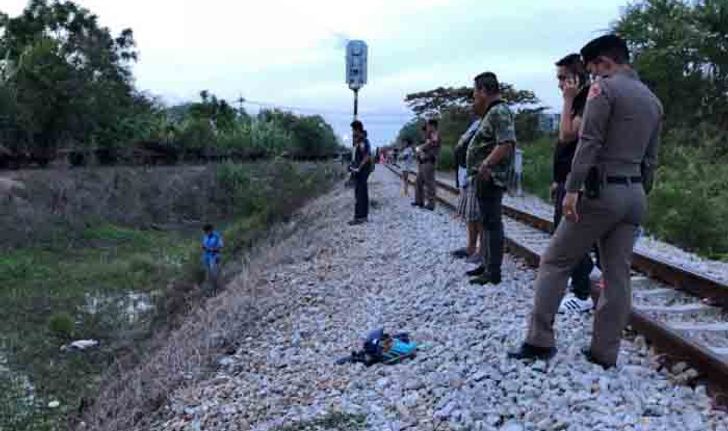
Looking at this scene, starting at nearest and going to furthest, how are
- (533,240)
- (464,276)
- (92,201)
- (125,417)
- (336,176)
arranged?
(125,417) < (464,276) < (533,240) < (92,201) < (336,176)

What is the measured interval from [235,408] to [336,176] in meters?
30.9

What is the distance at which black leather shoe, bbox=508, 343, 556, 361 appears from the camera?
4664 millimetres

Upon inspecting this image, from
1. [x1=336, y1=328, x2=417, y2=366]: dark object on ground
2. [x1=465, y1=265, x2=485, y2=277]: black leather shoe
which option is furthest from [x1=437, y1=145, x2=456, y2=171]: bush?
[x1=336, y1=328, x2=417, y2=366]: dark object on ground

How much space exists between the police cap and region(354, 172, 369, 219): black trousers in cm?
832

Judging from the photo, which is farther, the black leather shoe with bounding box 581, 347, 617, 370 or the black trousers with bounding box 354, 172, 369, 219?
the black trousers with bounding box 354, 172, 369, 219

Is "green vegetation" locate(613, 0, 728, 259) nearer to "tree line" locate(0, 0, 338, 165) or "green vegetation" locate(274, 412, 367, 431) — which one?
"green vegetation" locate(274, 412, 367, 431)

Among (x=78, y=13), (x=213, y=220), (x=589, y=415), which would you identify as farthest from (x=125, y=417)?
(x=78, y=13)

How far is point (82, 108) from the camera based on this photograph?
3656 cm

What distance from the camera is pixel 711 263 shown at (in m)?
9.00

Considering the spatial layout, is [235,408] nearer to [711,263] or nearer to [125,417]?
[125,417]

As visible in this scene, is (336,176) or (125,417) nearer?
(125,417)

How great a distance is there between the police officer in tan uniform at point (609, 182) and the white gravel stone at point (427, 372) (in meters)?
0.48

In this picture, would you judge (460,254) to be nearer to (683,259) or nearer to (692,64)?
(683,259)

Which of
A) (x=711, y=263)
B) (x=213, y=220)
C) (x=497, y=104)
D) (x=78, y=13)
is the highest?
(x=78, y=13)
